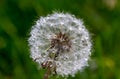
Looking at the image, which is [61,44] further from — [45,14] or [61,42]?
[45,14]

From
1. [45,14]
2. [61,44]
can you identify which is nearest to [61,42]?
[61,44]

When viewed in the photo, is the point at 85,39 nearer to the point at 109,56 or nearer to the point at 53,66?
the point at 53,66

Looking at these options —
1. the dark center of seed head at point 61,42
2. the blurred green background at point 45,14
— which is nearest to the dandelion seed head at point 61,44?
the dark center of seed head at point 61,42

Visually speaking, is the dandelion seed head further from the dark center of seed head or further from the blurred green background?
the blurred green background

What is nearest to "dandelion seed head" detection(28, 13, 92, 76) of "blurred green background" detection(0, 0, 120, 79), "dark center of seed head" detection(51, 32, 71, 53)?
"dark center of seed head" detection(51, 32, 71, 53)

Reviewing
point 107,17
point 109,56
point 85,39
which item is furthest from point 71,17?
point 107,17

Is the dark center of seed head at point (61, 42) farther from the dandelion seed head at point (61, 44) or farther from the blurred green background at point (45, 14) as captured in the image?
the blurred green background at point (45, 14)
